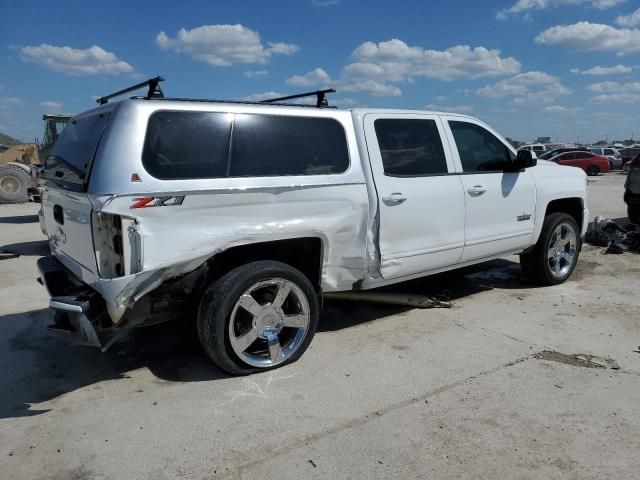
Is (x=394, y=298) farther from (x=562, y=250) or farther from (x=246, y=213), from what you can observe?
(x=562, y=250)

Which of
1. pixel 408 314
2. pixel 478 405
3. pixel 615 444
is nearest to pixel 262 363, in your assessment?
pixel 478 405

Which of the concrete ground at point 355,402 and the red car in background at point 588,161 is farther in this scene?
the red car in background at point 588,161

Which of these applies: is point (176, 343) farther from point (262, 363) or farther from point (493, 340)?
point (493, 340)

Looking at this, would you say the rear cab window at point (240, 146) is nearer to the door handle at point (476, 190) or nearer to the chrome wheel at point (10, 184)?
the door handle at point (476, 190)

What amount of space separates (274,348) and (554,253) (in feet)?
12.8

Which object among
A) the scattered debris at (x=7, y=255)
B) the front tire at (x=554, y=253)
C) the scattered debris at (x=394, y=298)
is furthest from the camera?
the scattered debris at (x=7, y=255)

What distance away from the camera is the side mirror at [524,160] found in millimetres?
5355

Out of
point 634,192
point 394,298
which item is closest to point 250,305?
point 394,298

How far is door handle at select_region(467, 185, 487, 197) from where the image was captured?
16.4 ft

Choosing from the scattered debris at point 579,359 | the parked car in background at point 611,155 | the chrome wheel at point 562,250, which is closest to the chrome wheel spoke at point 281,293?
the scattered debris at point 579,359

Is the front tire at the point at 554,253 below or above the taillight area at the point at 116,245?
below

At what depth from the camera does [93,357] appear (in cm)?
427

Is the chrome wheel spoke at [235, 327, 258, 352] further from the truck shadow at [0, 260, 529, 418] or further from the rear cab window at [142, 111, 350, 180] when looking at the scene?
the rear cab window at [142, 111, 350, 180]

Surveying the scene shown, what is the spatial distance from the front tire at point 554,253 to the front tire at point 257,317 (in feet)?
10.6
